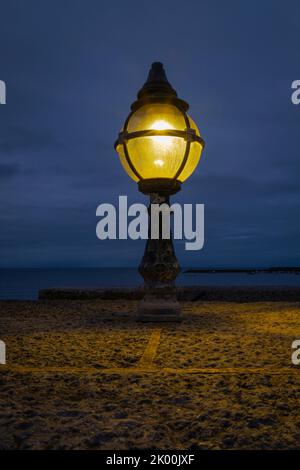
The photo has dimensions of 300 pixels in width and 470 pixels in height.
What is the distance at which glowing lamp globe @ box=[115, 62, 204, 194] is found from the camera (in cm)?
373

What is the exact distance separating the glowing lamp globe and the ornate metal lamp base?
0.25m

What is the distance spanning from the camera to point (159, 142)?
3.71 meters

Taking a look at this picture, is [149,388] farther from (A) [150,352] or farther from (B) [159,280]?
(B) [159,280]

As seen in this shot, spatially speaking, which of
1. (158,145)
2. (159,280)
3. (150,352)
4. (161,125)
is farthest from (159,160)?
(150,352)

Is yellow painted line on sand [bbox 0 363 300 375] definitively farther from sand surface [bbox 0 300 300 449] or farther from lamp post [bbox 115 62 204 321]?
lamp post [bbox 115 62 204 321]

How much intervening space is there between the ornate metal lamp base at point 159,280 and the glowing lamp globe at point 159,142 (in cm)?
25

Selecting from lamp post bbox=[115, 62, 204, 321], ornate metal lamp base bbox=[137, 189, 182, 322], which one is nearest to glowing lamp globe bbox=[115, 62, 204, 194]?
lamp post bbox=[115, 62, 204, 321]

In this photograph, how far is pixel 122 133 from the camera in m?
3.91

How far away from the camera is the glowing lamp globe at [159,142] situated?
3.73 m

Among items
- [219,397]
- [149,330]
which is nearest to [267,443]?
[219,397]

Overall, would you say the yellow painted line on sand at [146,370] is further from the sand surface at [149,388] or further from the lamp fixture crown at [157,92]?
the lamp fixture crown at [157,92]

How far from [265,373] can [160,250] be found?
7.27 feet

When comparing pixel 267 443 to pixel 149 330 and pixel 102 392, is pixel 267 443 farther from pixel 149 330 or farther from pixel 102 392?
pixel 149 330

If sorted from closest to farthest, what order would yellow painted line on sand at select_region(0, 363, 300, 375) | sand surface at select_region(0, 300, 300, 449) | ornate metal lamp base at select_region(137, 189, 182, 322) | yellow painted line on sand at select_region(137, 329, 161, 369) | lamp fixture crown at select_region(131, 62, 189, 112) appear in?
sand surface at select_region(0, 300, 300, 449) < yellow painted line on sand at select_region(0, 363, 300, 375) < yellow painted line on sand at select_region(137, 329, 161, 369) < ornate metal lamp base at select_region(137, 189, 182, 322) < lamp fixture crown at select_region(131, 62, 189, 112)
